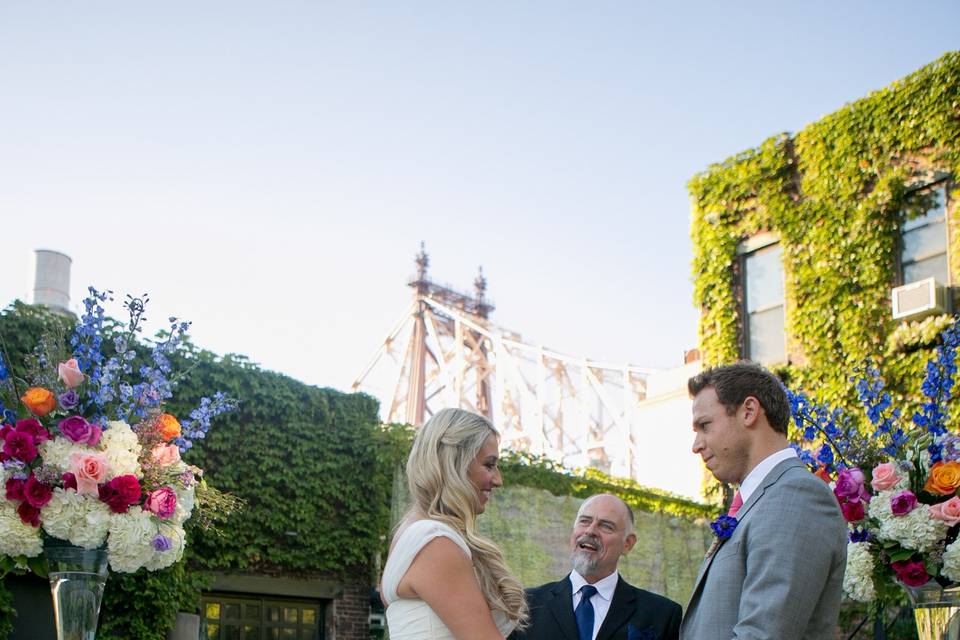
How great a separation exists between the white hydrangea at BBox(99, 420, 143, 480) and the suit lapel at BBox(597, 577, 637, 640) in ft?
6.77

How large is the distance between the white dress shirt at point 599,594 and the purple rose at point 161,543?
185 centimetres

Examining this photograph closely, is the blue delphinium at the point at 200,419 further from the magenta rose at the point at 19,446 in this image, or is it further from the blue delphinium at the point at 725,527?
the blue delphinium at the point at 725,527

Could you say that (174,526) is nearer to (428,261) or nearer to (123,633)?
(123,633)

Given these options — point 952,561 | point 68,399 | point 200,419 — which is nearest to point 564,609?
point 952,561

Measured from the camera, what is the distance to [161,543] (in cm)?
374

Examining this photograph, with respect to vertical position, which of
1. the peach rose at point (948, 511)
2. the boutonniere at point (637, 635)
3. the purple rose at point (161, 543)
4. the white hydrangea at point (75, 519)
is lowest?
the boutonniere at point (637, 635)

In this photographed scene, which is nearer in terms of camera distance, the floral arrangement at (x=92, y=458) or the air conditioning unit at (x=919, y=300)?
the floral arrangement at (x=92, y=458)

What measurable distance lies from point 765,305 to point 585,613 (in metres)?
8.54

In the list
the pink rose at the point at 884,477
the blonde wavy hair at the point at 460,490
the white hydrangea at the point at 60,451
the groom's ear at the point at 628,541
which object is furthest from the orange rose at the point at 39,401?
the pink rose at the point at 884,477

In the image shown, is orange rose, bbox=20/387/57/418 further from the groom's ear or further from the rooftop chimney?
the rooftop chimney

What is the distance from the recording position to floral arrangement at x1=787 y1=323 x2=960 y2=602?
401cm

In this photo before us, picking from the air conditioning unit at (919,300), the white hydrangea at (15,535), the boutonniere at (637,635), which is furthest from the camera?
the air conditioning unit at (919,300)

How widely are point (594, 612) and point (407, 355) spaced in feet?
123

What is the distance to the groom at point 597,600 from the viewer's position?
4645 mm
